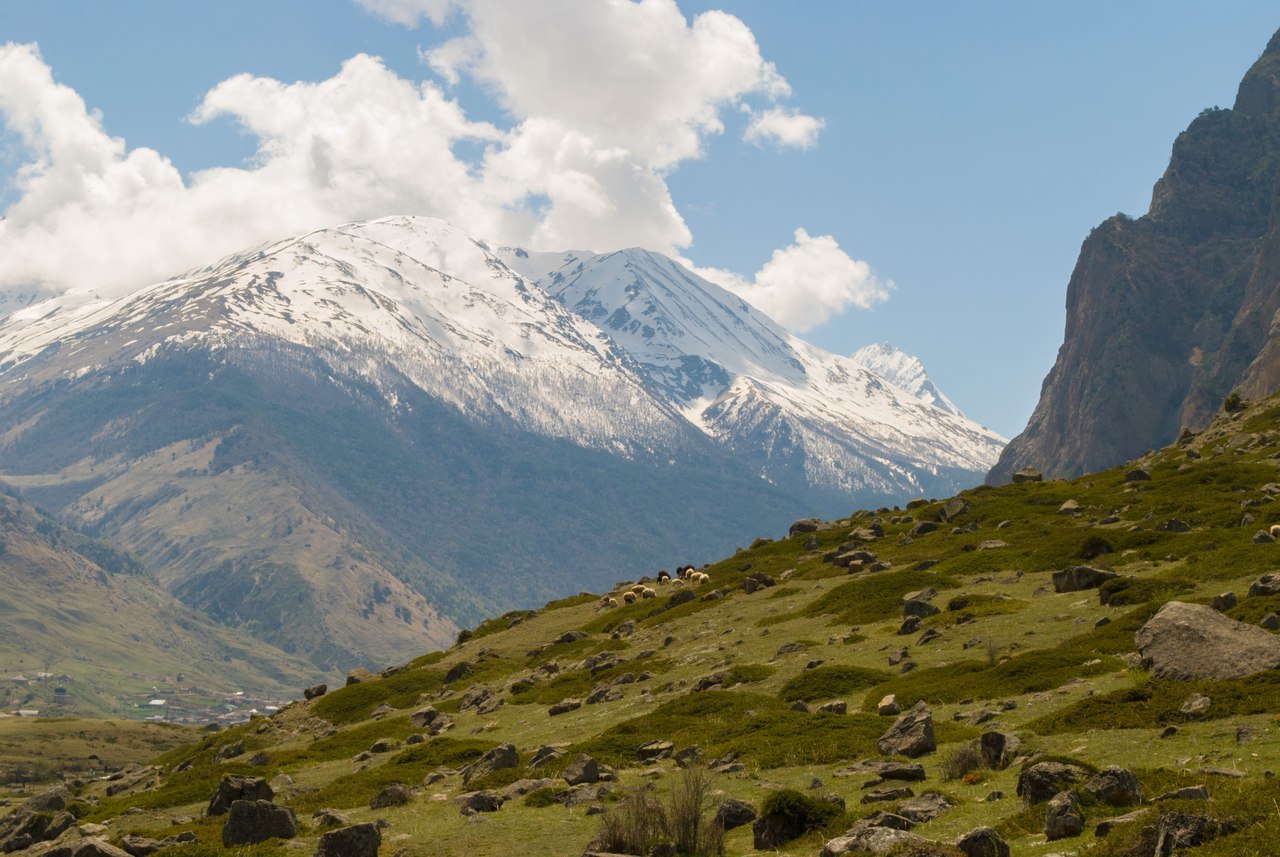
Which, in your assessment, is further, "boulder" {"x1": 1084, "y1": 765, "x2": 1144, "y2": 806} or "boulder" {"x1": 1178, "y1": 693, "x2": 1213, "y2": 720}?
"boulder" {"x1": 1178, "y1": 693, "x2": 1213, "y2": 720}

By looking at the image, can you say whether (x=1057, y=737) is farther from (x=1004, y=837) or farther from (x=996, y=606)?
(x=996, y=606)

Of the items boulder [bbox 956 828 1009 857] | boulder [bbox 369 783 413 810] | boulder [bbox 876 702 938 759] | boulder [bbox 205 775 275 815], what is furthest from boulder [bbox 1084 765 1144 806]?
boulder [bbox 205 775 275 815]

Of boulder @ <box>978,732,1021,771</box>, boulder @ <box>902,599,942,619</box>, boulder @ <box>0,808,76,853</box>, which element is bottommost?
boulder @ <box>0,808,76,853</box>

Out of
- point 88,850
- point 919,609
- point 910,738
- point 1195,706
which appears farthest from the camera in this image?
point 919,609

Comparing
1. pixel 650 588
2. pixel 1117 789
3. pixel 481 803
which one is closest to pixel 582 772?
pixel 481 803

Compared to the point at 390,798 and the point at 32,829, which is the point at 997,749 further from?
the point at 32,829

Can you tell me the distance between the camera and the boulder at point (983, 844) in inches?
893

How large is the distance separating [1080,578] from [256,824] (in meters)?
41.6

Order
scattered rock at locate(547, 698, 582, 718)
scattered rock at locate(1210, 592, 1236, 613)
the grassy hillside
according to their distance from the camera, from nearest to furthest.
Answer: the grassy hillside → scattered rock at locate(1210, 592, 1236, 613) → scattered rock at locate(547, 698, 582, 718)

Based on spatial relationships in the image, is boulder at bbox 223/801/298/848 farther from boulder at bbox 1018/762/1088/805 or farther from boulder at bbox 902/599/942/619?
boulder at bbox 902/599/942/619

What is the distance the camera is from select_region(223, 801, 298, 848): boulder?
34969 millimetres

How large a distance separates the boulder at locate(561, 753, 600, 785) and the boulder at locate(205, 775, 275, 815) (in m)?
12.3

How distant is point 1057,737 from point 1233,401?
109m

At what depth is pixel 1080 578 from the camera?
59562mm
